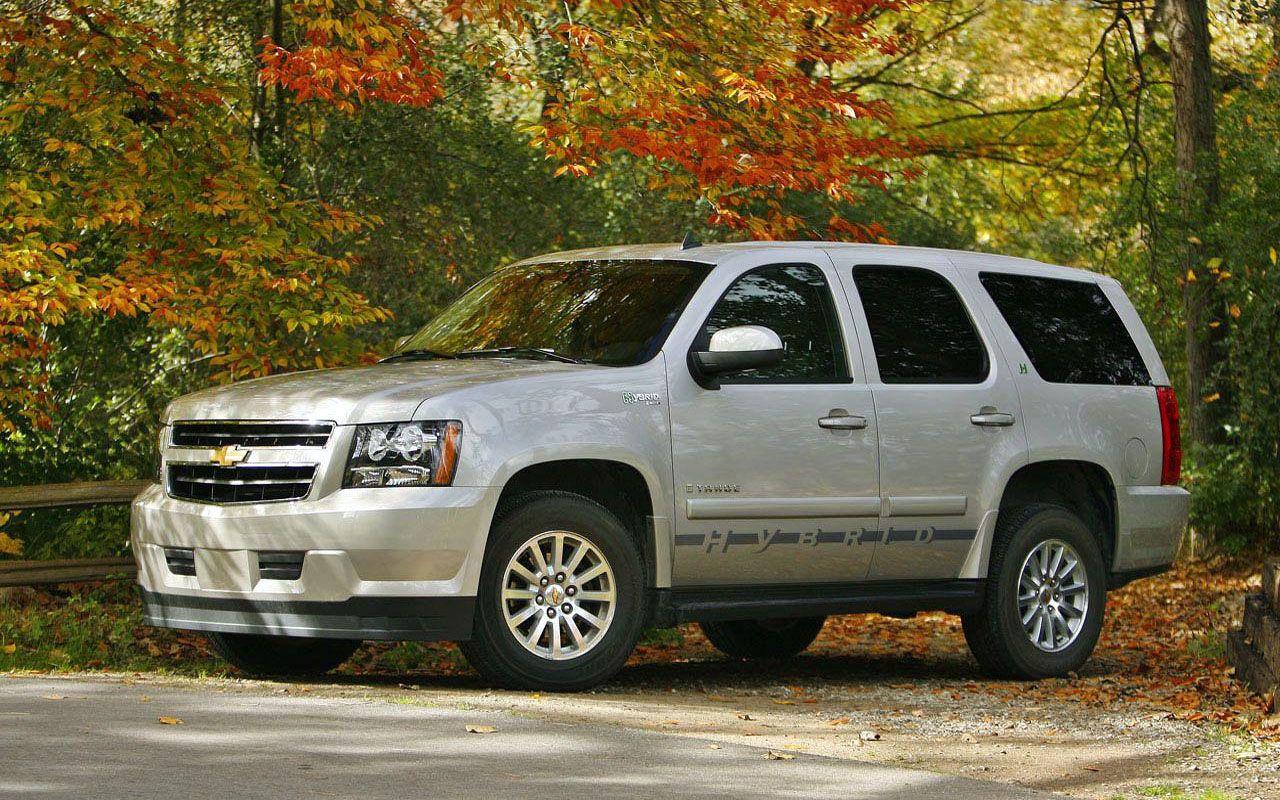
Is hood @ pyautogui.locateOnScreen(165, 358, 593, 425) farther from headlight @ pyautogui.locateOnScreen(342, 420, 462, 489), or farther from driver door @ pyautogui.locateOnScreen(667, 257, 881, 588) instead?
driver door @ pyautogui.locateOnScreen(667, 257, 881, 588)

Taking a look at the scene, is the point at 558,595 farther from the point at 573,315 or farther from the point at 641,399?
the point at 573,315

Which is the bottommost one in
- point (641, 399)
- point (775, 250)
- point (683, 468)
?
point (683, 468)

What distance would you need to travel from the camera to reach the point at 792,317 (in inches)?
362

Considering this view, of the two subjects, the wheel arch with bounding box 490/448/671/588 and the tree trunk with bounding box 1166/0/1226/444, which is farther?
the tree trunk with bounding box 1166/0/1226/444

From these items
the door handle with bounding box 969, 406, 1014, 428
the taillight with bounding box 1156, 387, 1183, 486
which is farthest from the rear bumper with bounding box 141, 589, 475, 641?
the taillight with bounding box 1156, 387, 1183, 486

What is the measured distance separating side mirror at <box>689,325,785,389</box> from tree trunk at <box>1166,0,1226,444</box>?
10131mm

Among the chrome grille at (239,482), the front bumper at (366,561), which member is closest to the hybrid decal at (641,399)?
the front bumper at (366,561)

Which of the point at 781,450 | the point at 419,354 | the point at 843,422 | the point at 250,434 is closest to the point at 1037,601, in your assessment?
the point at 843,422

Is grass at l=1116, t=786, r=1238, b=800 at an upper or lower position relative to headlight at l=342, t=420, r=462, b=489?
lower

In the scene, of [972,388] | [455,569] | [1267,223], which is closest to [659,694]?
[455,569]

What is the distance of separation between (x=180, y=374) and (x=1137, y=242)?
12018mm

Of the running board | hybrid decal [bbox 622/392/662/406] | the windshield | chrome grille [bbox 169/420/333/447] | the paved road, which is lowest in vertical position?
the paved road

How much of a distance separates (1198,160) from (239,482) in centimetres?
1211

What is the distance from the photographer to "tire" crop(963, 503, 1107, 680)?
32.2 feet
